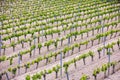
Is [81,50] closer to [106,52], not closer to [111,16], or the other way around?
[106,52]

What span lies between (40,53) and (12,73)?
3.13m

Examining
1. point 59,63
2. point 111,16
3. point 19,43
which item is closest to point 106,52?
point 59,63

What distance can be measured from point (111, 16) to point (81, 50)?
330 inches

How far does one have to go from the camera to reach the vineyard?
13039 mm

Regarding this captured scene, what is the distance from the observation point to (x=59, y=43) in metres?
17.4

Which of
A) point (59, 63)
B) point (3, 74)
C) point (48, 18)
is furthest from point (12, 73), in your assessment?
point (48, 18)

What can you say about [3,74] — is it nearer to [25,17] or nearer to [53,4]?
[25,17]

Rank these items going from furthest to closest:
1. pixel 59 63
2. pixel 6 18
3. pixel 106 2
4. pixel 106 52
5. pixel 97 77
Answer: pixel 106 2, pixel 6 18, pixel 106 52, pixel 59 63, pixel 97 77

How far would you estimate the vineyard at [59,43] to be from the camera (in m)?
13.0

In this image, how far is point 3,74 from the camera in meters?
12.9

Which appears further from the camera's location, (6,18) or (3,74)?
(6,18)

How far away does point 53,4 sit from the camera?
3144cm

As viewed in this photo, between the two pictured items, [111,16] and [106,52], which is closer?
[106,52]

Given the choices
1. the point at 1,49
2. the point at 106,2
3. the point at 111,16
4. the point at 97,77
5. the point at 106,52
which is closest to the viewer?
Result: the point at 97,77
